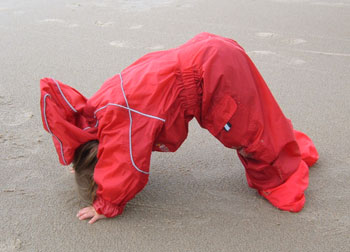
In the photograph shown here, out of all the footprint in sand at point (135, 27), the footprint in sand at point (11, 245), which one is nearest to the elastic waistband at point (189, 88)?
the footprint in sand at point (11, 245)

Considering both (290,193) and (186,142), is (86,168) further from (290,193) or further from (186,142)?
(290,193)

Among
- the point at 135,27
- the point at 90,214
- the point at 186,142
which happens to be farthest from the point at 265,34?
the point at 90,214

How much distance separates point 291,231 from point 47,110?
2.95 feet

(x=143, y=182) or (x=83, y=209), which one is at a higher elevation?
(x=143, y=182)

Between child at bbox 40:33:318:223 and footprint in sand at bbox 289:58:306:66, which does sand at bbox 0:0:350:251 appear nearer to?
footprint in sand at bbox 289:58:306:66

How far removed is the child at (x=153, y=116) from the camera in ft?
4.50

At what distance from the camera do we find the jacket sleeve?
1.37 meters

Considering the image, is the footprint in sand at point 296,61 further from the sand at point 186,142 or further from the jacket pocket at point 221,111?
the jacket pocket at point 221,111

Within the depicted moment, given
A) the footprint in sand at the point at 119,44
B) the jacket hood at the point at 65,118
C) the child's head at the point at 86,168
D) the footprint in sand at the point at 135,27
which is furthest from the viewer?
the footprint in sand at the point at 135,27

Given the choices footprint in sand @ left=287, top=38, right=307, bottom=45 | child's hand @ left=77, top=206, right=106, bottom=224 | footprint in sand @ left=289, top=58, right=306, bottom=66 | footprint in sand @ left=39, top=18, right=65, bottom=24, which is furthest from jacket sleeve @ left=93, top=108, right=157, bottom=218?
footprint in sand @ left=39, top=18, right=65, bottom=24

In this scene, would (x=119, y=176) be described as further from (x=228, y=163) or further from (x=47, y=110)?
(x=228, y=163)

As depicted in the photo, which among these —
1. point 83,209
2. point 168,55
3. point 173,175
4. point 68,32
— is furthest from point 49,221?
point 68,32

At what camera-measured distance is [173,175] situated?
178 centimetres

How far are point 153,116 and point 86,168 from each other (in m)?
0.32
